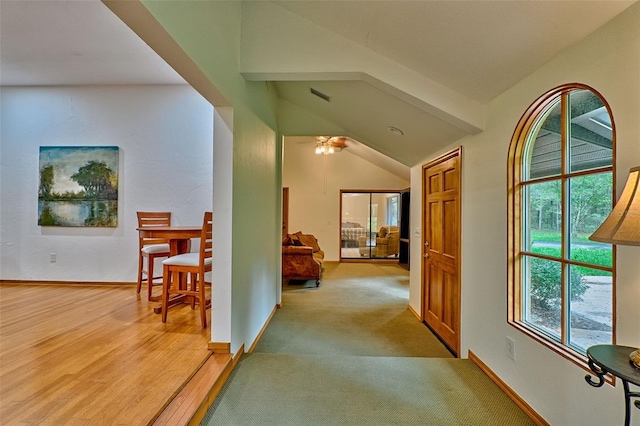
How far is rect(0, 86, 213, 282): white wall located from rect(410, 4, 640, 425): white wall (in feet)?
10.9

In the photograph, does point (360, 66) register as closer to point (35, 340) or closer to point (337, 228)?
point (35, 340)

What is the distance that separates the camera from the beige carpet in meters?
1.76

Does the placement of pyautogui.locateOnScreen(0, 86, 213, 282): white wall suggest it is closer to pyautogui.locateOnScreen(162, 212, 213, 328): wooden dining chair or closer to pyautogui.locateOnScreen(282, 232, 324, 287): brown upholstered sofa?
pyautogui.locateOnScreen(162, 212, 213, 328): wooden dining chair

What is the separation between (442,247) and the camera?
127 inches

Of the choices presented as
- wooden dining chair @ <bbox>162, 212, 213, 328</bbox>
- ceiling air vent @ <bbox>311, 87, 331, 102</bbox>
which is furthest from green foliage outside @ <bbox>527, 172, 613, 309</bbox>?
wooden dining chair @ <bbox>162, 212, 213, 328</bbox>

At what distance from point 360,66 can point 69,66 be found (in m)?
3.53

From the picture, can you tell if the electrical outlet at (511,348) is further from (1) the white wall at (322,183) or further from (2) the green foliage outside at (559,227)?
(1) the white wall at (322,183)

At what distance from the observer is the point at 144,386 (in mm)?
1706

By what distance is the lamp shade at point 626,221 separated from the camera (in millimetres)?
951

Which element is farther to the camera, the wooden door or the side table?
the wooden door

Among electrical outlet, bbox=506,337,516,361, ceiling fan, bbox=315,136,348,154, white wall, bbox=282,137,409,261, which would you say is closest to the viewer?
electrical outlet, bbox=506,337,516,361

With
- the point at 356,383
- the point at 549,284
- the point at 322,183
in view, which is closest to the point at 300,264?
the point at 356,383

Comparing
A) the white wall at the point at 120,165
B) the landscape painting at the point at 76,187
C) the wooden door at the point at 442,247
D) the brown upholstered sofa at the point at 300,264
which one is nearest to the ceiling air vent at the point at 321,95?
A: the wooden door at the point at 442,247

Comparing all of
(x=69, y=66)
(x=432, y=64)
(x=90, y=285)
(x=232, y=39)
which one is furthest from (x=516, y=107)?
(x=90, y=285)
